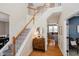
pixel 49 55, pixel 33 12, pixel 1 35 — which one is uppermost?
pixel 33 12

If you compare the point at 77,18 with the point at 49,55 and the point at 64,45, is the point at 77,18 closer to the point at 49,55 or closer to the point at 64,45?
the point at 64,45

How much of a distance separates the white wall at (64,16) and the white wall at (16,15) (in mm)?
783

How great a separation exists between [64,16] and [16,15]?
39.1 inches

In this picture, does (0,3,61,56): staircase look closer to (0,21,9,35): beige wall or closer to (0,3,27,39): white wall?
(0,3,27,39): white wall

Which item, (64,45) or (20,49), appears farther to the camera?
(64,45)

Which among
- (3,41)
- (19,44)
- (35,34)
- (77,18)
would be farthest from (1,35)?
(77,18)

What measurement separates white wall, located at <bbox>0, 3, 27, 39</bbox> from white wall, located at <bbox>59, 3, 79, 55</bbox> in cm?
78

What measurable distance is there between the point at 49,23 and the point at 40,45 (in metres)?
0.49

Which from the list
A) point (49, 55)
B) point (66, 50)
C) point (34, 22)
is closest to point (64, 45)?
point (66, 50)

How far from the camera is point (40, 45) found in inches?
95.9

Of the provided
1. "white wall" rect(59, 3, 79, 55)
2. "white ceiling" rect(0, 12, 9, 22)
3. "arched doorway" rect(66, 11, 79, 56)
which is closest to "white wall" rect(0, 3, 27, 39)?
"white ceiling" rect(0, 12, 9, 22)

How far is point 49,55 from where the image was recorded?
94.3 inches

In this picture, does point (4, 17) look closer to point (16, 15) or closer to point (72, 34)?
point (16, 15)

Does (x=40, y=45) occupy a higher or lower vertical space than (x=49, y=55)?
higher
